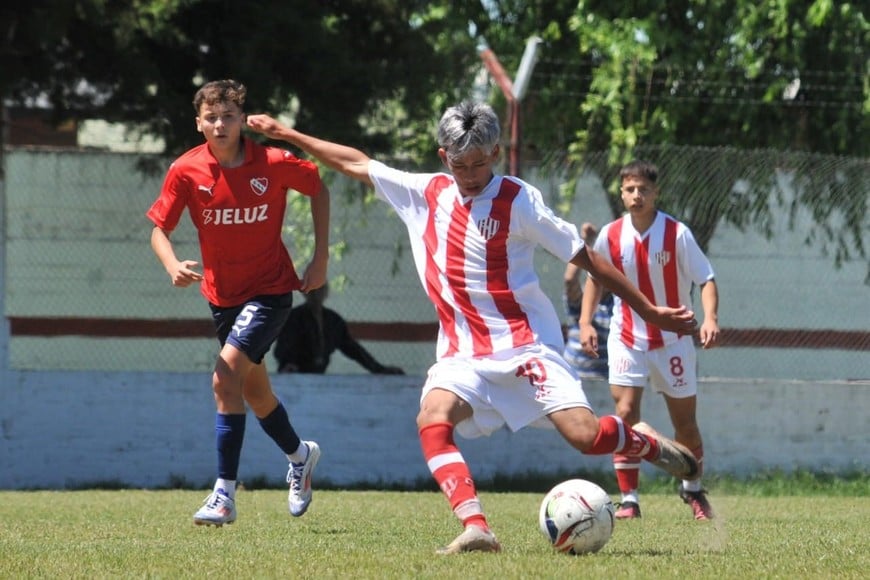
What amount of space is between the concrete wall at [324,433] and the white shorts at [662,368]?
3.23m

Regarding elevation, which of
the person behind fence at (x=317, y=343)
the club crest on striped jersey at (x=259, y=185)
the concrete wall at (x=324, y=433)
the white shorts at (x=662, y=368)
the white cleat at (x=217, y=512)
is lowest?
the concrete wall at (x=324, y=433)

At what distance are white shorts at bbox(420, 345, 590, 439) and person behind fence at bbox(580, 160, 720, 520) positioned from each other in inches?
127

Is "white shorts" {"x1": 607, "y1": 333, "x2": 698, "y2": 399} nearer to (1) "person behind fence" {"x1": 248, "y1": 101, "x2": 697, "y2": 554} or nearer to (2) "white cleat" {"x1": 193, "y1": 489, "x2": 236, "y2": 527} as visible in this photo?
(2) "white cleat" {"x1": 193, "y1": 489, "x2": 236, "y2": 527}

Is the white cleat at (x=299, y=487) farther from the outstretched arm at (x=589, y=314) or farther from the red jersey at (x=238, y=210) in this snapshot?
the outstretched arm at (x=589, y=314)

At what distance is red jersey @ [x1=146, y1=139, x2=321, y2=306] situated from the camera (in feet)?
26.0

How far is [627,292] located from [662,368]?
10.7ft

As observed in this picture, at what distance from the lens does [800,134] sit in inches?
619

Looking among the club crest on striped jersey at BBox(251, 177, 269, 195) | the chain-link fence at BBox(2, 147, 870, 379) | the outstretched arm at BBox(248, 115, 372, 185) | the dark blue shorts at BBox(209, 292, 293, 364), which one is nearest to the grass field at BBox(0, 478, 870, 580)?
the dark blue shorts at BBox(209, 292, 293, 364)

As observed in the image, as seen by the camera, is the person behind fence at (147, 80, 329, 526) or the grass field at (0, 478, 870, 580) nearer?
the grass field at (0, 478, 870, 580)

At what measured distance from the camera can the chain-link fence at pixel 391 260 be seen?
12609 millimetres

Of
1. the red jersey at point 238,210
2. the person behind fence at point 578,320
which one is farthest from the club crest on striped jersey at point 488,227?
the person behind fence at point 578,320

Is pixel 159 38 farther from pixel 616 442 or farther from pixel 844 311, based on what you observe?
pixel 616 442

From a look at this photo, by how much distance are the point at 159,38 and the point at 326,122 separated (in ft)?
5.24

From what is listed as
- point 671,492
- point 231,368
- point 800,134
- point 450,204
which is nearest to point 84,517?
point 231,368
